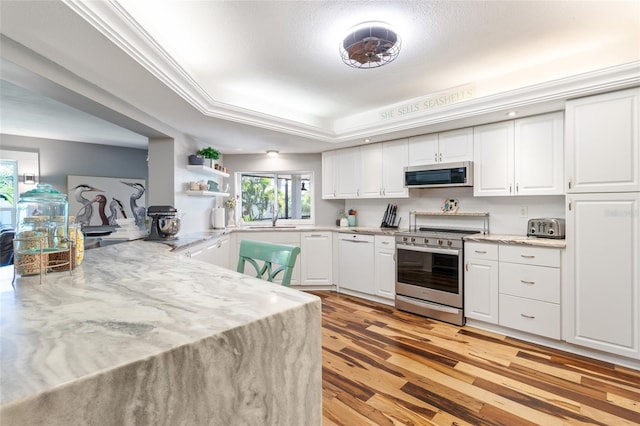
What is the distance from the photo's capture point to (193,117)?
2.95 m

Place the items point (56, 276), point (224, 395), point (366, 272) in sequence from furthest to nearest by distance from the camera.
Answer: point (366, 272), point (56, 276), point (224, 395)

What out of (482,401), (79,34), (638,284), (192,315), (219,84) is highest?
(219,84)

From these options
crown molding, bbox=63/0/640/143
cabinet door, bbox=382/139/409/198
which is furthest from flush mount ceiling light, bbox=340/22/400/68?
cabinet door, bbox=382/139/409/198

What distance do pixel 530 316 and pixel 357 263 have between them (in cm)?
192

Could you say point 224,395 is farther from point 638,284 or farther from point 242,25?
point 638,284

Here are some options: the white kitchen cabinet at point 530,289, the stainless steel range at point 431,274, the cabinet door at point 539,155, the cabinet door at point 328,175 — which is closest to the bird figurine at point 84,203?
the cabinet door at point 328,175

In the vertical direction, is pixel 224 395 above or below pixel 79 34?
below

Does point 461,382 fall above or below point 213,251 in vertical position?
below

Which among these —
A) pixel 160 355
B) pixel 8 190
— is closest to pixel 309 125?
pixel 160 355

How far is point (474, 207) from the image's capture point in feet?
11.6

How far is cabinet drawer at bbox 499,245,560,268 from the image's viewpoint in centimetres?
257

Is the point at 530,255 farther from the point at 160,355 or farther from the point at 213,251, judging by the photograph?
the point at 213,251

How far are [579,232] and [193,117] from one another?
3.60 metres

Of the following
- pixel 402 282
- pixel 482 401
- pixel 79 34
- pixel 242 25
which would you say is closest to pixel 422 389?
pixel 482 401
